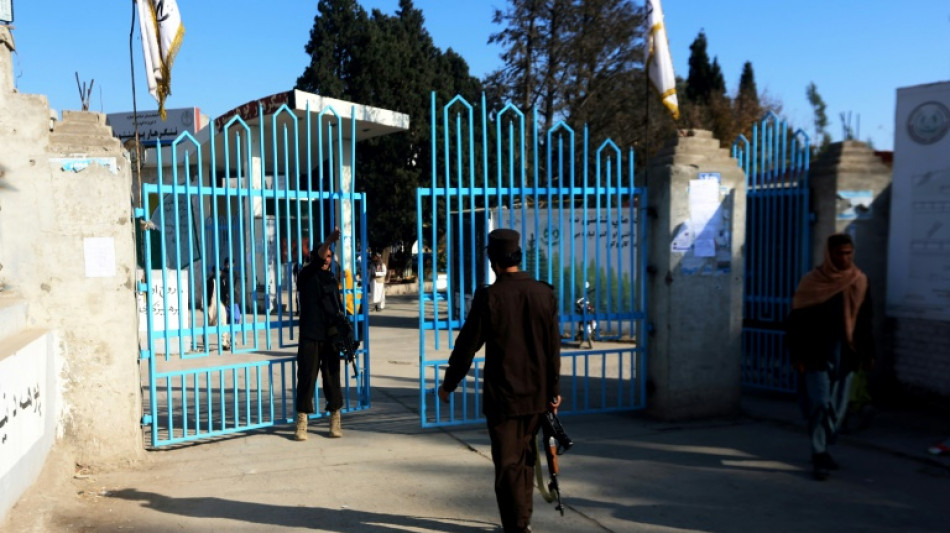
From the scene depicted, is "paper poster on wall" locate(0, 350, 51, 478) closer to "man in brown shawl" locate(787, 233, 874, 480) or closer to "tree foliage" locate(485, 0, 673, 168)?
"man in brown shawl" locate(787, 233, 874, 480)

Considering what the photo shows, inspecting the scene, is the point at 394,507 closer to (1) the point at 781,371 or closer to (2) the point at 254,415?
(2) the point at 254,415

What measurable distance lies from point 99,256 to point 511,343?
3.29 meters

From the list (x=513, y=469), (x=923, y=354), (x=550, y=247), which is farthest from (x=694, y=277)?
(x=513, y=469)

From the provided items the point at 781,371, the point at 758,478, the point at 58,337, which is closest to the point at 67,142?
the point at 58,337

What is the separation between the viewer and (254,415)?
7773 millimetres

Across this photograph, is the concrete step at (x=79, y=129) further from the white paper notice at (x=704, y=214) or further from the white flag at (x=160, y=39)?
the white paper notice at (x=704, y=214)

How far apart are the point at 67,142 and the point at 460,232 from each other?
299cm

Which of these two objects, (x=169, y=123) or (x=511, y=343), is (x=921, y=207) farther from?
(x=169, y=123)

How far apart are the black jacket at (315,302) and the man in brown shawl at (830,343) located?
144 inches

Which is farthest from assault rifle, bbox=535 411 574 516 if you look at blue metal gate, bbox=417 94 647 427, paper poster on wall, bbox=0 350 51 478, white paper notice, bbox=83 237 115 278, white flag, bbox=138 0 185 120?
white flag, bbox=138 0 185 120

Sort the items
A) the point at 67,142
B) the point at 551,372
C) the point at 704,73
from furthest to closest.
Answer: the point at 704,73 → the point at 67,142 → the point at 551,372

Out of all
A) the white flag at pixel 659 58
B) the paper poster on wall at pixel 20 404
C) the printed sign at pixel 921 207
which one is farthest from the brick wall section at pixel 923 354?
the paper poster on wall at pixel 20 404

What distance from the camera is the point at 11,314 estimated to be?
15.8ft

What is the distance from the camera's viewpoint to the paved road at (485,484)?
4.51 meters
